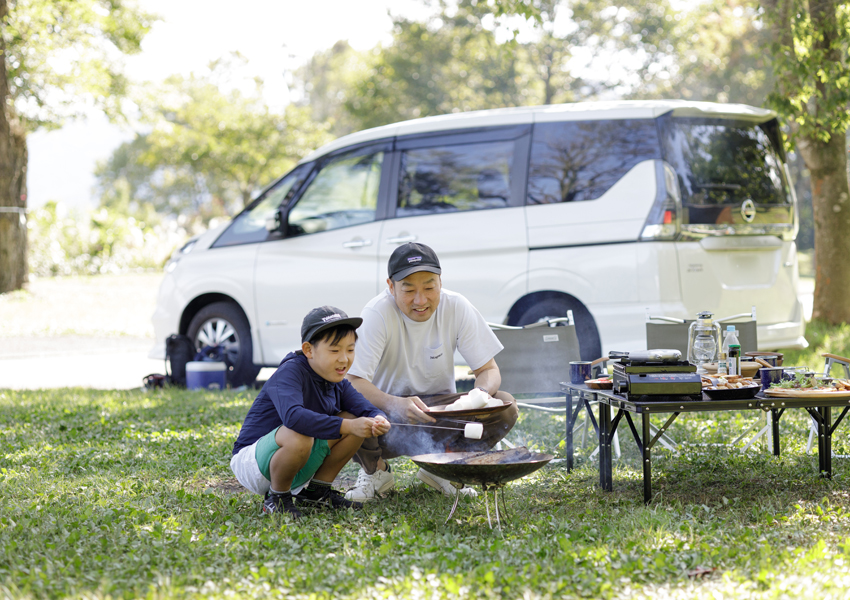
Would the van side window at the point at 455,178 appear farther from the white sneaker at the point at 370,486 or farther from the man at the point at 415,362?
the white sneaker at the point at 370,486

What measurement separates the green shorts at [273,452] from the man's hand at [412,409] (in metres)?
0.42

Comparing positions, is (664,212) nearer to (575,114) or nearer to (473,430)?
(575,114)

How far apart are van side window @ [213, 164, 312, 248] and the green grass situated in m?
3.20

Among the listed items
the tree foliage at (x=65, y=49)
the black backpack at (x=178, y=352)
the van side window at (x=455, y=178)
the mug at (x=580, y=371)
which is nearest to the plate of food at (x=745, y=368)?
the mug at (x=580, y=371)

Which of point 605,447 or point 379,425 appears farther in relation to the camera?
point 605,447

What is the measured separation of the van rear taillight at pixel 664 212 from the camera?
22.3ft

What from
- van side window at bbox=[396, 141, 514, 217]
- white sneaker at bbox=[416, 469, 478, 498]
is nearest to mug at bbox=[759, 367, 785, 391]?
white sneaker at bbox=[416, 469, 478, 498]

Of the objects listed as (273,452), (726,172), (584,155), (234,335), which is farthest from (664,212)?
(234,335)

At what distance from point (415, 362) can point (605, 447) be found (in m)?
1.10

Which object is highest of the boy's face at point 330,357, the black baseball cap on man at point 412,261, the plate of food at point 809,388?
the black baseball cap on man at point 412,261

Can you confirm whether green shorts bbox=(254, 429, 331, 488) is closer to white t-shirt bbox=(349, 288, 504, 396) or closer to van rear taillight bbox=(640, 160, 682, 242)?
white t-shirt bbox=(349, 288, 504, 396)

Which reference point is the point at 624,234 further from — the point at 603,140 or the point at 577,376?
the point at 577,376

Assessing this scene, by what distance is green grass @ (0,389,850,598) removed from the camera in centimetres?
307

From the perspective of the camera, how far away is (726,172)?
7082mm
